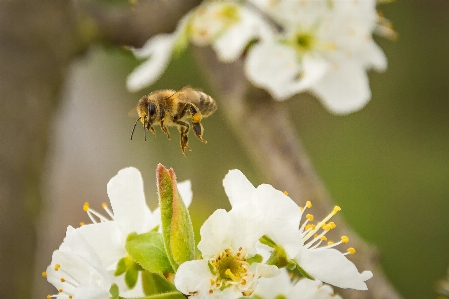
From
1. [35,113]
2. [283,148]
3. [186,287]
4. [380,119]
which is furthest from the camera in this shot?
[380,119]

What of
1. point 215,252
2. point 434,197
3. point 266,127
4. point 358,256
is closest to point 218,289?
point 215,252

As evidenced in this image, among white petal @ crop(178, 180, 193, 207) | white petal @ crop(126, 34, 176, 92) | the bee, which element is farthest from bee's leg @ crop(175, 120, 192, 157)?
white petal @ crop(126, 34, 176, 92)

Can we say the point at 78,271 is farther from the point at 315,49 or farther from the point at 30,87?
the point at 315,49

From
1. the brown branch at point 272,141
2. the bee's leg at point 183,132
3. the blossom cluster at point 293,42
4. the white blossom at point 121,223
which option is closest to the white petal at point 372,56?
the blossom cluster at point 293,42

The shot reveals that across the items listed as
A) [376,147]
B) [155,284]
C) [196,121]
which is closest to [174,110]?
[196,121]

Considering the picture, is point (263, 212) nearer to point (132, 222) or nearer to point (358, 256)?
point (132, 222)

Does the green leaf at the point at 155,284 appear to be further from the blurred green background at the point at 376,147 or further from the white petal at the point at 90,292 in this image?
the blurred green background at the point at 376,147

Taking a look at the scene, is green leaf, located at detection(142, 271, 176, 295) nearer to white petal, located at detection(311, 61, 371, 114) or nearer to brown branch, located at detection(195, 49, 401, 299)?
brown branch, located at detection(195, 49, 401, 299)
